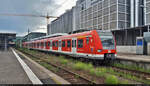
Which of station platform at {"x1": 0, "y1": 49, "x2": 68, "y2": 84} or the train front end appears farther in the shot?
the train front end

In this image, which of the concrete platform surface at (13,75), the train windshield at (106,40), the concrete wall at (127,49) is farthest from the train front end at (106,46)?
the concrete wall at (127,49)

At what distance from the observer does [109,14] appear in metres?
101

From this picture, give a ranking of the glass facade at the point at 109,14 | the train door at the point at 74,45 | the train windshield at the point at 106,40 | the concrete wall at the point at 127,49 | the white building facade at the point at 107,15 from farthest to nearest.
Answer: the glass facade at the point at 109,14 → the white building facade at the point at 107,15 → the concrete wall at the point at 127,49 → the train door at the point at 74,45 → the train windshield at the point at 106,40

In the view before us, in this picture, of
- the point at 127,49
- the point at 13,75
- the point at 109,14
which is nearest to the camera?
the point at 13,75

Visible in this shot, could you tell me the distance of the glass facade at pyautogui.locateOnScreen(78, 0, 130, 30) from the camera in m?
97.4

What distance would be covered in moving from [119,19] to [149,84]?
94.7 metres

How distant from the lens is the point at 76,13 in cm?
12662

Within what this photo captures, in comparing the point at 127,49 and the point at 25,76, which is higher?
the point at 127,49

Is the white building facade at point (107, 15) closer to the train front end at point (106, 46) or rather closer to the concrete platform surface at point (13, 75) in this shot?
the train front end at point (106, 46)

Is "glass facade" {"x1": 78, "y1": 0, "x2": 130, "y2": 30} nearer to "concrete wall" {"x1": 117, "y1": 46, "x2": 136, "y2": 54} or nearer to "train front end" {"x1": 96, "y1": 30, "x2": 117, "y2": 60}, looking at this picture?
"concrete wall" {"x1": 117, "y1": 46, "x2": 136, "y2": 54}

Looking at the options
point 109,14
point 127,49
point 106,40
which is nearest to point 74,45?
point 106,40

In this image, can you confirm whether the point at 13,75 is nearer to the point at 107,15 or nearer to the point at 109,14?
the point at 109,14

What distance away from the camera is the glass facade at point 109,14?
319ft

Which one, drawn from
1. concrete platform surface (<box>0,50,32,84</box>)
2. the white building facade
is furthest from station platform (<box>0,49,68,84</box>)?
the white building facade
